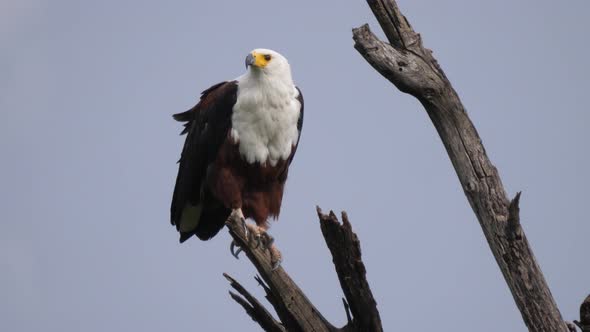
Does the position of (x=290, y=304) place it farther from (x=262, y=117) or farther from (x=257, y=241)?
(x=262, y=117)

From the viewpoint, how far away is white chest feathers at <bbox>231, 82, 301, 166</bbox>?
7805mm

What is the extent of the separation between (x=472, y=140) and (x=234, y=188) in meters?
2.55

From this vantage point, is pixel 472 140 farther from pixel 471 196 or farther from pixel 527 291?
pixel 527 291

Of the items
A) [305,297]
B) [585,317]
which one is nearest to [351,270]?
[305,297]

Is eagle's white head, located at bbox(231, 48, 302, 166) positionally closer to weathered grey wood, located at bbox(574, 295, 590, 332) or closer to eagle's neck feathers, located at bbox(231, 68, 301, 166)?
eagle's neck feathers, located at bbox(231, 68, 301, 166)

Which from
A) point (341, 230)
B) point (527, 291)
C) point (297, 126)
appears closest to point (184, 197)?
point (297, 126)

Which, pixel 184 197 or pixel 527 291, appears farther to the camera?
pixel 184 197

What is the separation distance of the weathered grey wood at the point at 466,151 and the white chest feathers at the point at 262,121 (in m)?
1.87

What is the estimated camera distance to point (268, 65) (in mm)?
7871

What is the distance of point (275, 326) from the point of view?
21.4ft

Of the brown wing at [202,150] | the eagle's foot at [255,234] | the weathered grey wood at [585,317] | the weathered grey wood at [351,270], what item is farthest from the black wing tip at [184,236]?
the weathered grey wood at [585,317]

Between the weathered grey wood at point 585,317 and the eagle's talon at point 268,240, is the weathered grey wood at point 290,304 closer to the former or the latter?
the eagle's talon at point 268,240

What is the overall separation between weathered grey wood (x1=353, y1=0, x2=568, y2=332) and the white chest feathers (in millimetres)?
1873

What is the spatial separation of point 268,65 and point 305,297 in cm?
236
